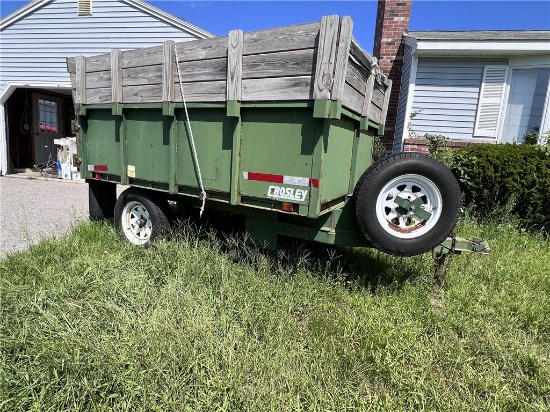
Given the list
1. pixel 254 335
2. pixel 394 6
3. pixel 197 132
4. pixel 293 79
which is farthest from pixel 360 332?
pixel 394 6

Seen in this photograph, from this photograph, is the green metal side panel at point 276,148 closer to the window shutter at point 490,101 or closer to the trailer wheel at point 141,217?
the trailer wheel at point 141,217

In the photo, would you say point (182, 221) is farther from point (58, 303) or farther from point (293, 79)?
point (293, 79)

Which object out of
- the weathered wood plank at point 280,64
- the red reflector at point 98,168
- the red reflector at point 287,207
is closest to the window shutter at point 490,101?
the weathered wood plank at point 280,64

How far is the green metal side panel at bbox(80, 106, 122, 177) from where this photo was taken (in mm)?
3955

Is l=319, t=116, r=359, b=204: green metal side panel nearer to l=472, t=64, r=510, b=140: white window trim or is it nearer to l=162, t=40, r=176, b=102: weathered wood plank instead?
l=162, t=40, r=176, b=102: weathered wood plank

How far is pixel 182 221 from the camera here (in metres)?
3.99

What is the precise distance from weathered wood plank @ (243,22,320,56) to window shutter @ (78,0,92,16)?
9753mm

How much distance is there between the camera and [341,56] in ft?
8.04

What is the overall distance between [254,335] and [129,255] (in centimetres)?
193

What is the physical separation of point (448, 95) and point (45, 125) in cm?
1432

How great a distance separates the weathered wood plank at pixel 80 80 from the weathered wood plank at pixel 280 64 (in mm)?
2389

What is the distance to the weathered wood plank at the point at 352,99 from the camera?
2796 millimetres

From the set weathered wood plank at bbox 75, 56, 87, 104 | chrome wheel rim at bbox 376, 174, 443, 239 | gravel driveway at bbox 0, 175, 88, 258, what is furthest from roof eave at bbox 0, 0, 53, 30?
chrome wheel rim at bbox 376, 174, 443, 239

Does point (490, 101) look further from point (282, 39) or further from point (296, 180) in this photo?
point (296, 180)
